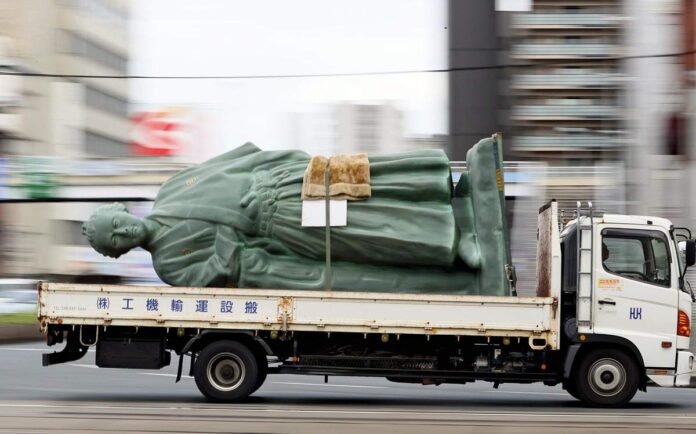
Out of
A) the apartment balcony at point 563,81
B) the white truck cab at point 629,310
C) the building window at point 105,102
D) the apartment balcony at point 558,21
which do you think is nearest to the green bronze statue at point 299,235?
the white truck cab at point 629,310

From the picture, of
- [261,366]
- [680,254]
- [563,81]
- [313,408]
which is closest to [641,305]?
[680,254]

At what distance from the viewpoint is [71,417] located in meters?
11.1

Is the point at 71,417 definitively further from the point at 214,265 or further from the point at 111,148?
the point at 111,148

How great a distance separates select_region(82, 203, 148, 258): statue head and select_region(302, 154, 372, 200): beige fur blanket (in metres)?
2.08

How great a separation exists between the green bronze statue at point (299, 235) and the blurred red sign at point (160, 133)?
35020 mm

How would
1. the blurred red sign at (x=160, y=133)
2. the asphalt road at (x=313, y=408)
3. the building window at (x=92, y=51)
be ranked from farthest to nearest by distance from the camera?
the building window at (x=92, y=51)
the blurred red sign at (x=160, y=133)
the asphalt road at (x=313, y=408)

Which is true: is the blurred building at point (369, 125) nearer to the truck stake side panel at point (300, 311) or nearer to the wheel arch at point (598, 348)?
the wheel arch at point (598, 348)

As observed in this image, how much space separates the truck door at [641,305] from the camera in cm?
1293

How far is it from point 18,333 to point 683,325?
18.3 m

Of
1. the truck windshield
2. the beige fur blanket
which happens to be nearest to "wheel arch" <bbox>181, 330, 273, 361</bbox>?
the beige fur blanket

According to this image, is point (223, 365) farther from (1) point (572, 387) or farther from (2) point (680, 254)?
(2) point (680, 254)

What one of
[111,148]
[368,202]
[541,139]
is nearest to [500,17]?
[541,139]

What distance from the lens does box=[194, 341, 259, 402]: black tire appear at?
1290 cm

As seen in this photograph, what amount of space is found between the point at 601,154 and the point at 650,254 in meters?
49.6
